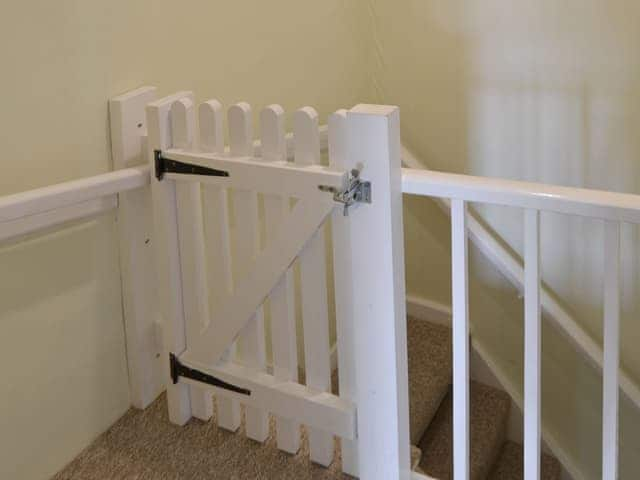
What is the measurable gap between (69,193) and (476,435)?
1.47 meters

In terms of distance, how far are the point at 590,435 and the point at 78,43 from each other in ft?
6.20

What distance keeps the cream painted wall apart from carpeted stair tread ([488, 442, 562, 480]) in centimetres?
132

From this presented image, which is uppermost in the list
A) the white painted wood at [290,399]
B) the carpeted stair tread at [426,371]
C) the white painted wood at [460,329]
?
the white painted wood at [460,329]

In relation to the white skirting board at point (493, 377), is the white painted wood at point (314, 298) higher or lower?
higher

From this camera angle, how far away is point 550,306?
214cm

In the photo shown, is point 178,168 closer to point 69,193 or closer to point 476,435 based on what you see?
point 69,193

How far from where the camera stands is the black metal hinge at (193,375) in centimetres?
155

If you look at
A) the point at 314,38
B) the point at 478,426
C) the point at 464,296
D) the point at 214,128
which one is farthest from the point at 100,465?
the point at 314,38

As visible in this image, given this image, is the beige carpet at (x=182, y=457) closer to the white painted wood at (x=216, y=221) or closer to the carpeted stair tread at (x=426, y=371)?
the white painted wood at (x=216, y=221)

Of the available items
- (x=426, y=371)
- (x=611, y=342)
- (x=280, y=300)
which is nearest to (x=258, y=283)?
(x=280, y=300)

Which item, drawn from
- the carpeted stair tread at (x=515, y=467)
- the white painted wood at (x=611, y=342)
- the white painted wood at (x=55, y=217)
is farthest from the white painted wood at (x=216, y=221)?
the carpeted stair tread at (x=515, y=467)

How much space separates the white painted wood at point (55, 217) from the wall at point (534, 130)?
47.2 inches

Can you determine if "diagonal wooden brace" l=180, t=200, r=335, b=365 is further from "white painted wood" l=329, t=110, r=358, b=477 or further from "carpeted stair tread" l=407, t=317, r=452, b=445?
"carpeted stair tread" l=407, t=317, r=452, b=445

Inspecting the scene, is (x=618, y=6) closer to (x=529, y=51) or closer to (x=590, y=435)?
(x=529, y=51)
